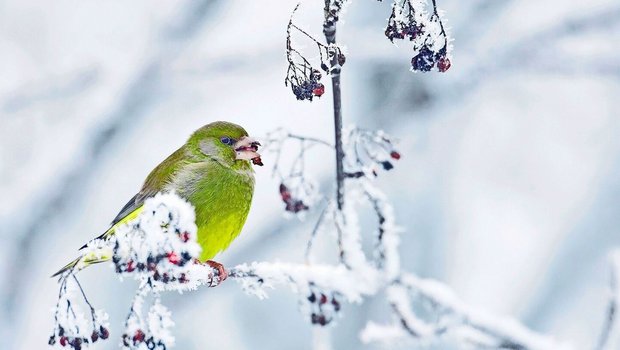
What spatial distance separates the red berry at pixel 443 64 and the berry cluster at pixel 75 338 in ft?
3.51

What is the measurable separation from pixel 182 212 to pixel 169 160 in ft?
5.02

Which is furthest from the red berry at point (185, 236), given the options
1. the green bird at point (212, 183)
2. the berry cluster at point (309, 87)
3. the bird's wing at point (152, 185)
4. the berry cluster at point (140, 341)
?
the bird's wing at point (152, 185)

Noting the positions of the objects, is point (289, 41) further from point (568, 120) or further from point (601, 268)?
point (568, 120)

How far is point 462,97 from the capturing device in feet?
24.2

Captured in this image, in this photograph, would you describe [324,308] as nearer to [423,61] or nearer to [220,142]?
[423,61]

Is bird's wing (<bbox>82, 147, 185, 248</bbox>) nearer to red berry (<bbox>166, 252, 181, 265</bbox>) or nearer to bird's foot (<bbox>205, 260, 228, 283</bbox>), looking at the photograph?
bird's foot (<bbox>205, 260, 228, 283</bbox>)

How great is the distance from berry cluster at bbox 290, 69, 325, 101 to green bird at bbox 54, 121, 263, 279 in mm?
990

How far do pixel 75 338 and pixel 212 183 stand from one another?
1214 millimetres

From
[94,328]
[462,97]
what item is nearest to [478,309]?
[94,328]

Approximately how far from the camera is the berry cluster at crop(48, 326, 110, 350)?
7.95 ft

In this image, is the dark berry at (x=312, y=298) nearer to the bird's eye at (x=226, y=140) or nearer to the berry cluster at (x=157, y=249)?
the berry cluster at (x=157, y=249)

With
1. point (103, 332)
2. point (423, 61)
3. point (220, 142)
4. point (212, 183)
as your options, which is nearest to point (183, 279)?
point (103, 332)

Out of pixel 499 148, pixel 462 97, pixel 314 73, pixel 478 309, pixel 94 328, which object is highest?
pixel 499 148

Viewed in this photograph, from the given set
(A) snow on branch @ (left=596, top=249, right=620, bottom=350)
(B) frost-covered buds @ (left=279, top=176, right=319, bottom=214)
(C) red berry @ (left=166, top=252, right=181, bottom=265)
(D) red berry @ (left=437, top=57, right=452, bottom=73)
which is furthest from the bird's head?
(A) snow on branch @ (left=596, top=249, right=620, bottom=350)
